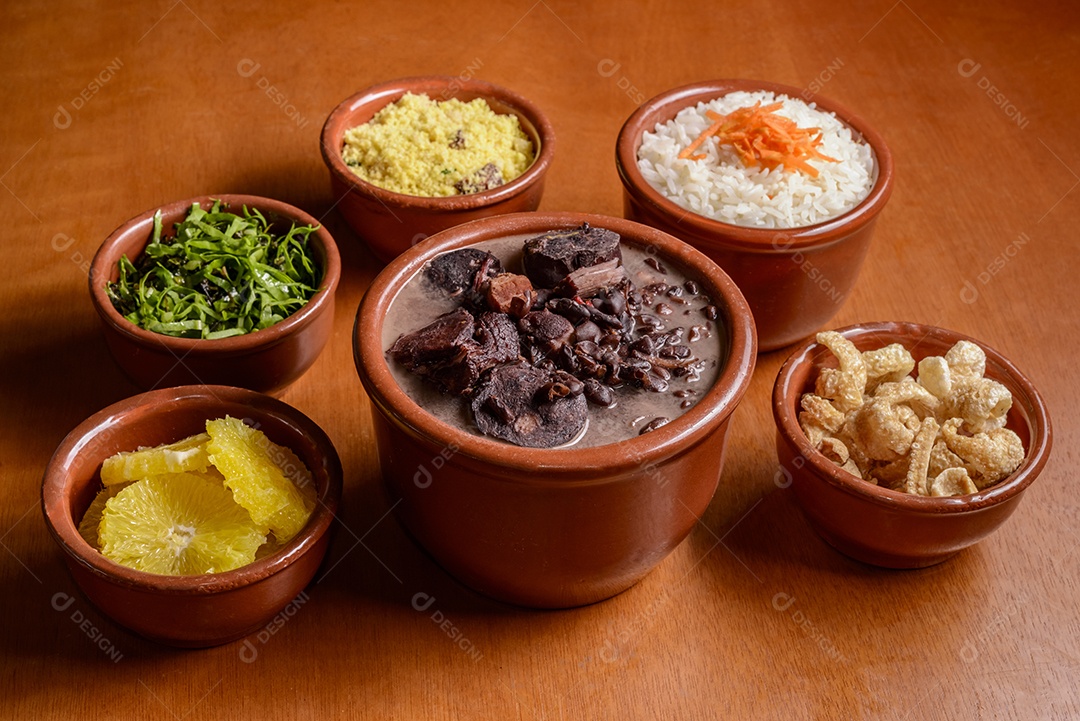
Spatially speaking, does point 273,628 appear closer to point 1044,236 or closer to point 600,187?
point 600,187

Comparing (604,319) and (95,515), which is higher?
(604,319)

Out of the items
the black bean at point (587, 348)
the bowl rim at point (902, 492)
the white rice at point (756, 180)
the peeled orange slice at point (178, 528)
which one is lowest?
the peeled orange slice at point (178, 528)

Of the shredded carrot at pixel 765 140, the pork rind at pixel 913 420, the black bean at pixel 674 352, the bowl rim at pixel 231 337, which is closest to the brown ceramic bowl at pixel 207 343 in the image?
the bowl rim at pixel 231 337

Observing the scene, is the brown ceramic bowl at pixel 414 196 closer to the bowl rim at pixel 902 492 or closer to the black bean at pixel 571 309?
the black bean at pixel 571 309

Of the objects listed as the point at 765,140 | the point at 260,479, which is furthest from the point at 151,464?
the point at 765,140

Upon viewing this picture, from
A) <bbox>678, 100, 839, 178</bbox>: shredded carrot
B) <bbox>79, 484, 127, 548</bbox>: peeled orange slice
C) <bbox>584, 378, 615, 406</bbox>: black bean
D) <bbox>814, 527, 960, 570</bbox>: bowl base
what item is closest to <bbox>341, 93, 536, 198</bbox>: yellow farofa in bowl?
<bbox>678, 100, 839, 178</bbox>: shredded carrot

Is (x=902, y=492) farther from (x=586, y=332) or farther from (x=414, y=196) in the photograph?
(x=414, y=196)

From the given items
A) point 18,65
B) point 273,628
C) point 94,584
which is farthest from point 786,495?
point 18,65
